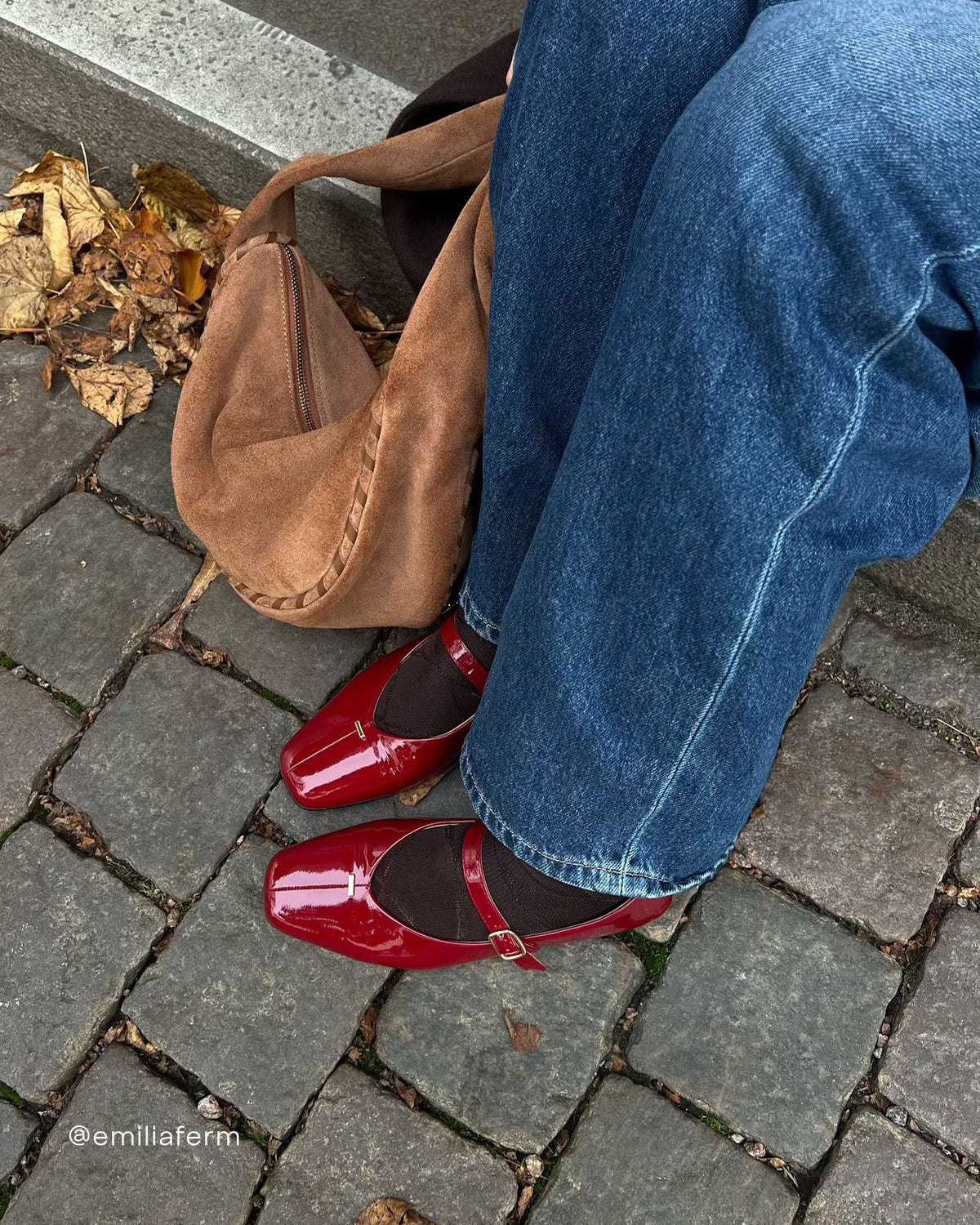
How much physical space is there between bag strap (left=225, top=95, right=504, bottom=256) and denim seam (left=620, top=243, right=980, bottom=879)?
99 centimetres

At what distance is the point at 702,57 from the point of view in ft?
3.66

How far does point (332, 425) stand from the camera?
1.65 metres

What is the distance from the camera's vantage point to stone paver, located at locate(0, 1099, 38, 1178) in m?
1.51

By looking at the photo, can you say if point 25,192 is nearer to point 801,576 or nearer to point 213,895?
point 213,895

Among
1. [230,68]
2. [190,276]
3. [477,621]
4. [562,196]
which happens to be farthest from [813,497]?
[230,68]

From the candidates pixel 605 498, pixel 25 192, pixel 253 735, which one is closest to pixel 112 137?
pixel 25 192

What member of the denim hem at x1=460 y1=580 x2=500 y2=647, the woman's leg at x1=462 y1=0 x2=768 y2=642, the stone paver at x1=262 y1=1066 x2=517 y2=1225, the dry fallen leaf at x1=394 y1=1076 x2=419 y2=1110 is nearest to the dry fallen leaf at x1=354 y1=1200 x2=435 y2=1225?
the stone paver at x1=262 y1=1066 x2=517 y2=1225

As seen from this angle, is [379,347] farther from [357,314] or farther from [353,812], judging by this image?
[353,812]

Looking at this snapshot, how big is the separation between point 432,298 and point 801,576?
758 mm

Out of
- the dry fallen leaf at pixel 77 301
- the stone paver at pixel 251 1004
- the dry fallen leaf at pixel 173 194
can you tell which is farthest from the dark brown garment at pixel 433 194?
the stone paver at pixel 251 1004

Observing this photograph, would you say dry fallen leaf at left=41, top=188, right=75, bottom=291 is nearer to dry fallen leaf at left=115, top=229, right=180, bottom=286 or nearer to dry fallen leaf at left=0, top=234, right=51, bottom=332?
dry fallen leaf at left=0, top=234, right=51, bottom=332

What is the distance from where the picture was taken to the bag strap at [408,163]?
1.64 meters

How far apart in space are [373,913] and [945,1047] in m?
0.92

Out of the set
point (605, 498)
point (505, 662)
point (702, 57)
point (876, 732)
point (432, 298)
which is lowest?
point (876, 732)
